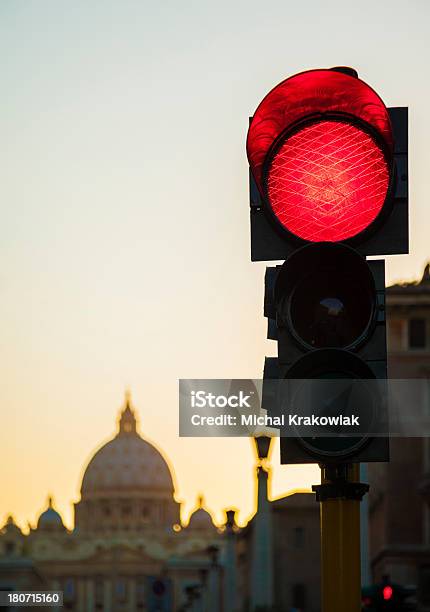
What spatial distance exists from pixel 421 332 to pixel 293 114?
Answer: 76872 millimetres

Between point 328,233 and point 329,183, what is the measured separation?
0.45 feet

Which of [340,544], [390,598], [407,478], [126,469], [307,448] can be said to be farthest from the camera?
[126,469]

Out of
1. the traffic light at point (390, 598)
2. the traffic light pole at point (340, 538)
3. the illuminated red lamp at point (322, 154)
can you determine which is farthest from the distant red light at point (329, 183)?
the traffic light at point (390, 598)

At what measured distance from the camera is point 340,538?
5062 millimetres

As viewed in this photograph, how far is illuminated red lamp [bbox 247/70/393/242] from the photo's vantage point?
505 cm

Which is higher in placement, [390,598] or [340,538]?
[390,598]

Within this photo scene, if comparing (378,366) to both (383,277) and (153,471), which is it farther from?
(153,471)

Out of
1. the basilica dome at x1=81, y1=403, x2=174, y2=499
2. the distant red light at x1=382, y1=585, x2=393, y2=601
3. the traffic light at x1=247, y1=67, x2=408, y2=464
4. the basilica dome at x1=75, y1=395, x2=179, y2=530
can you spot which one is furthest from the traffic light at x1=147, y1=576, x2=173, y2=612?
the basilica dome at x1=81, y1=403, x2=174, y2=499

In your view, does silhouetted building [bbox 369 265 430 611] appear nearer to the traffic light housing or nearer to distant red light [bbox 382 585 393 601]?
distant red light [bbox 382 585 393 601]

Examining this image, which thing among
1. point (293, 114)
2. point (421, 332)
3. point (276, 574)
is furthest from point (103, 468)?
point (293, 114)

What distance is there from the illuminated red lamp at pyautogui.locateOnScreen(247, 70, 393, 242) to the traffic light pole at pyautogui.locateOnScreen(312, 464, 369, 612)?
2.25 ft

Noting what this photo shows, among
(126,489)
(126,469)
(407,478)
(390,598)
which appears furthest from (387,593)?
(126,469)

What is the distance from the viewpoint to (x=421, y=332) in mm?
81500

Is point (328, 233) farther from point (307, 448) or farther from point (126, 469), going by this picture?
point (126, 469)
